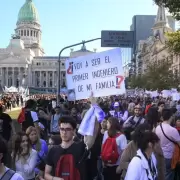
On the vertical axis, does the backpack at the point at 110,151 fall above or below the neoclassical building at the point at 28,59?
below

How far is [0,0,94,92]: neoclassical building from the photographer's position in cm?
14138

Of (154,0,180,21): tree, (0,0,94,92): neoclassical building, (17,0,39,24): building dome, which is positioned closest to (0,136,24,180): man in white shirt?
(154,0,180,21): tree

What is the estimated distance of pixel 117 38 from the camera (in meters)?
18.9

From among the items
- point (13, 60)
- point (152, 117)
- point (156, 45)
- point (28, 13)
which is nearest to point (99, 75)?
point (152, 117)

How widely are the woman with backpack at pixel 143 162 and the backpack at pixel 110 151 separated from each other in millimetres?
1671

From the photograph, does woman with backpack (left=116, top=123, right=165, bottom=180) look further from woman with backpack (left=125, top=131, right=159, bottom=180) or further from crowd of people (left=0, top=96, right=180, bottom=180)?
woman with backpack (left=125, top=131, right=159, bottom=180)

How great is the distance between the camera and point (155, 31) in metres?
106

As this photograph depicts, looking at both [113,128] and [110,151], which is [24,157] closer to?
[110,151]

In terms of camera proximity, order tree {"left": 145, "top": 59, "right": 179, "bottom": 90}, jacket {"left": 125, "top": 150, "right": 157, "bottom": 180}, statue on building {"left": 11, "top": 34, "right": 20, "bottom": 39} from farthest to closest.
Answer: statue on building {"left": 11, "top": 34, "right": 20, "bottom": 39} < tree {"left": 145, "top": 59, "right": 179, "bottom": 90} < jacket {"left": 125, "top": 150, "right": 157, "bottom": 180}

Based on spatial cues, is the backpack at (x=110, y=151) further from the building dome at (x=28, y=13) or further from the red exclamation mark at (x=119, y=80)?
the building dome at (x=28, y=13)

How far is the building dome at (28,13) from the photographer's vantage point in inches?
5935

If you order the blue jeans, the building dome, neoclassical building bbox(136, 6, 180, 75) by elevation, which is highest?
the building dome

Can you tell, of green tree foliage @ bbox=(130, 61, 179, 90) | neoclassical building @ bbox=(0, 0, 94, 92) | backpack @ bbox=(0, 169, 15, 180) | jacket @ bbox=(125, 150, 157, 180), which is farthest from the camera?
neoclassical building @ bbox=(0, 0, 94, 92)

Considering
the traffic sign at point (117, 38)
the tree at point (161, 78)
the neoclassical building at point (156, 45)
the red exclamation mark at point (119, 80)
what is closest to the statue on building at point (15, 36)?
the neoclassical building at point (156, 45)
